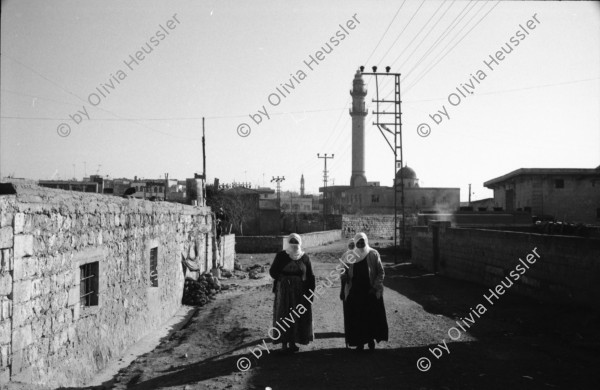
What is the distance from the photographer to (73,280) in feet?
19.8

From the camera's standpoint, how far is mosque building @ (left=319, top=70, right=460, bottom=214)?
182ft

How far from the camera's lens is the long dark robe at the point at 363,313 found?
6379mm

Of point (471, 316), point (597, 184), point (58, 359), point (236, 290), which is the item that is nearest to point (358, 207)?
point (597, 184)

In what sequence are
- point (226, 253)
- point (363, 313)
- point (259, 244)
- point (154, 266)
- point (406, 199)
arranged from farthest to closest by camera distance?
1. point (406, 199)
2. point (259, 244)
3. point (226, 253)
4. point (154, 266)
5. point (363, 313)

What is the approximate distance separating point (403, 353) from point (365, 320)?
689mm

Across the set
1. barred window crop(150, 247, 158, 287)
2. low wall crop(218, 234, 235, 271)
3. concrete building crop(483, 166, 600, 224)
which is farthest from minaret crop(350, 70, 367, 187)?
barred window crop(150, 247, 158, 287)

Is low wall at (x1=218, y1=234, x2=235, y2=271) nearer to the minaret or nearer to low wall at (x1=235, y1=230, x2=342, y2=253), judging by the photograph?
low wall at (x1=235, y1=230, x2=342, y2=253)

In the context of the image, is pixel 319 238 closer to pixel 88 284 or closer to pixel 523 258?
pixel 523 258

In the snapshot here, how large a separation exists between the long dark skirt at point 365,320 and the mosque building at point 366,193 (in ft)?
151

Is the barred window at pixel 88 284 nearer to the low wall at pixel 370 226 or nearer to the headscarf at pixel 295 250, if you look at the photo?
the headscarf at pixel 295 250

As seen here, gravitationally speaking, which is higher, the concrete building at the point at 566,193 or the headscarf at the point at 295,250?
the concrete building at the point at 566,193

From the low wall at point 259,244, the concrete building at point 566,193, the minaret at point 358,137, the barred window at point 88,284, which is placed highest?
the minaret at point 358,137

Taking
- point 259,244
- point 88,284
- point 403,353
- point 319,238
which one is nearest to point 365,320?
point 403,353

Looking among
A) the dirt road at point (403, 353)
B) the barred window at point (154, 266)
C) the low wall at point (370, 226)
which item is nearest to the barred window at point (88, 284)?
the dirt road at point (403, 353)
